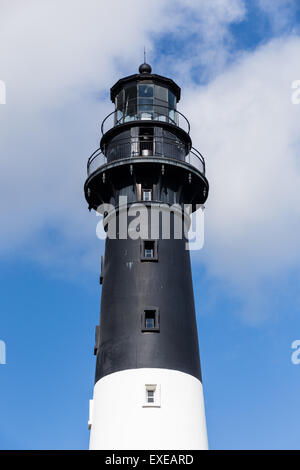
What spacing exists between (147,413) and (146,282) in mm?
6710

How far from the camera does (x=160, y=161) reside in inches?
1490

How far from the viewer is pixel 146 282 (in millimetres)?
35500

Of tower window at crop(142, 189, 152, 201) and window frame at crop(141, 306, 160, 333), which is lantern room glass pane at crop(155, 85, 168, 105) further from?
window frame at crop(141, 306, 160, 333)

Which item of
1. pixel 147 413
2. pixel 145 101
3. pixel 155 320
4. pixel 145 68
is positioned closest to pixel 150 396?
pixel 147 413

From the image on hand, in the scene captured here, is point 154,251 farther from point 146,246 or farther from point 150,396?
point 150,396

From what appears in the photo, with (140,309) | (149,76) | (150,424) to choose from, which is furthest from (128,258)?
(149,76)

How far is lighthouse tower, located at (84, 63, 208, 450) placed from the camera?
32.1 meters

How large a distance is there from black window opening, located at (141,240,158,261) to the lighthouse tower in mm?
59

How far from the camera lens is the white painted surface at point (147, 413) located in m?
31.3

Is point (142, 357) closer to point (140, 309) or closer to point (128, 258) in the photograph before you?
point (140, 309)

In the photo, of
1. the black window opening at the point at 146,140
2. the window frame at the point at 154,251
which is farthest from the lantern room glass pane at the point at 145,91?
the window frame at the point at 154,251

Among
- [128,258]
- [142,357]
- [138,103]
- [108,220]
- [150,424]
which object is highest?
[138,103]
